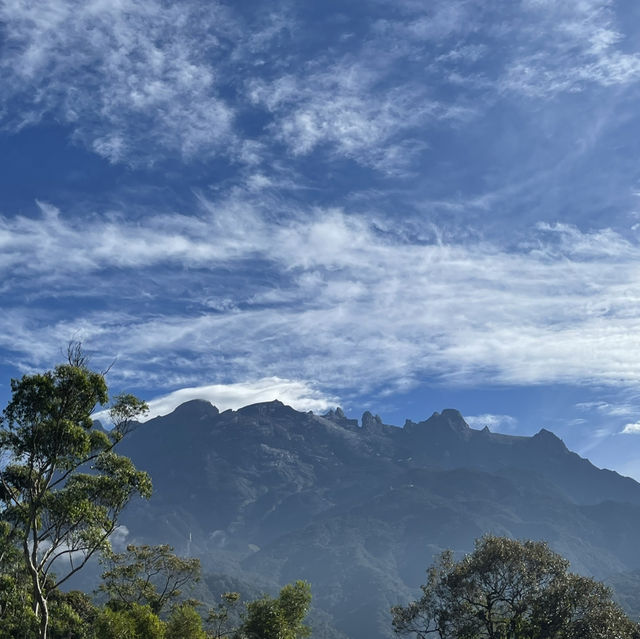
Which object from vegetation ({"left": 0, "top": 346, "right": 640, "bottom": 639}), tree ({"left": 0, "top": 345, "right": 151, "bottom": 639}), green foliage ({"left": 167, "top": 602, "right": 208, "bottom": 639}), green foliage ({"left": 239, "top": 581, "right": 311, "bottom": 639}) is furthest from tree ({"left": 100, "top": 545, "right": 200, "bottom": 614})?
tree ({"left": 0, "top": 345, "right": 151, "bottom": 639})

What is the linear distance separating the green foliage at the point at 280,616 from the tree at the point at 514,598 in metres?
11.2

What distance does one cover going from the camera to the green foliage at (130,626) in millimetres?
37906

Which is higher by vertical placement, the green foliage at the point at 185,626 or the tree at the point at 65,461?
the tree at the point at 65,461

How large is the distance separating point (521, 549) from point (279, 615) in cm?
2260

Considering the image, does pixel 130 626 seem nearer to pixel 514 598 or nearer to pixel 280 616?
pixel 280 616

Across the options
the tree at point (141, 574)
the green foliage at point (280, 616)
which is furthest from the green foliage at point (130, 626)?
the tree at point (141, 574)

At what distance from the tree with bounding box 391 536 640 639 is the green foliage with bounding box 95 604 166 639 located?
874 inches

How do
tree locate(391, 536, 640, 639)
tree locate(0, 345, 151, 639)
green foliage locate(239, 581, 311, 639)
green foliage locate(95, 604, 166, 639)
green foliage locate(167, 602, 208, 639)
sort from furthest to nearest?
green foliage locate(239, 581, 311, 639) < tree locate(391, 536, 640, 639) < green foliage locate(167, 602, 208, 639) < green foliage locate(95, 604, 166, 639) < tree locate(0, 345, 151, 639)

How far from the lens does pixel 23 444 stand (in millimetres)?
32000

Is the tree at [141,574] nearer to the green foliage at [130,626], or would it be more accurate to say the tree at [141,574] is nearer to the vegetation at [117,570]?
the vegetation at [117,570]

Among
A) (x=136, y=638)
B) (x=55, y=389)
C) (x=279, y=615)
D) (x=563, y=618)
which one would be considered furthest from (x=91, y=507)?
(x=563, y=618)

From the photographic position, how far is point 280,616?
5516 centimetres

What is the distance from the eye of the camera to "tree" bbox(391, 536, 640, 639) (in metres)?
46.2

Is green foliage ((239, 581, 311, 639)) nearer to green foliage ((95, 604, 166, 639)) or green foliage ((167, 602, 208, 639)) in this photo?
green foliage ((167, 602, 208, 639))
